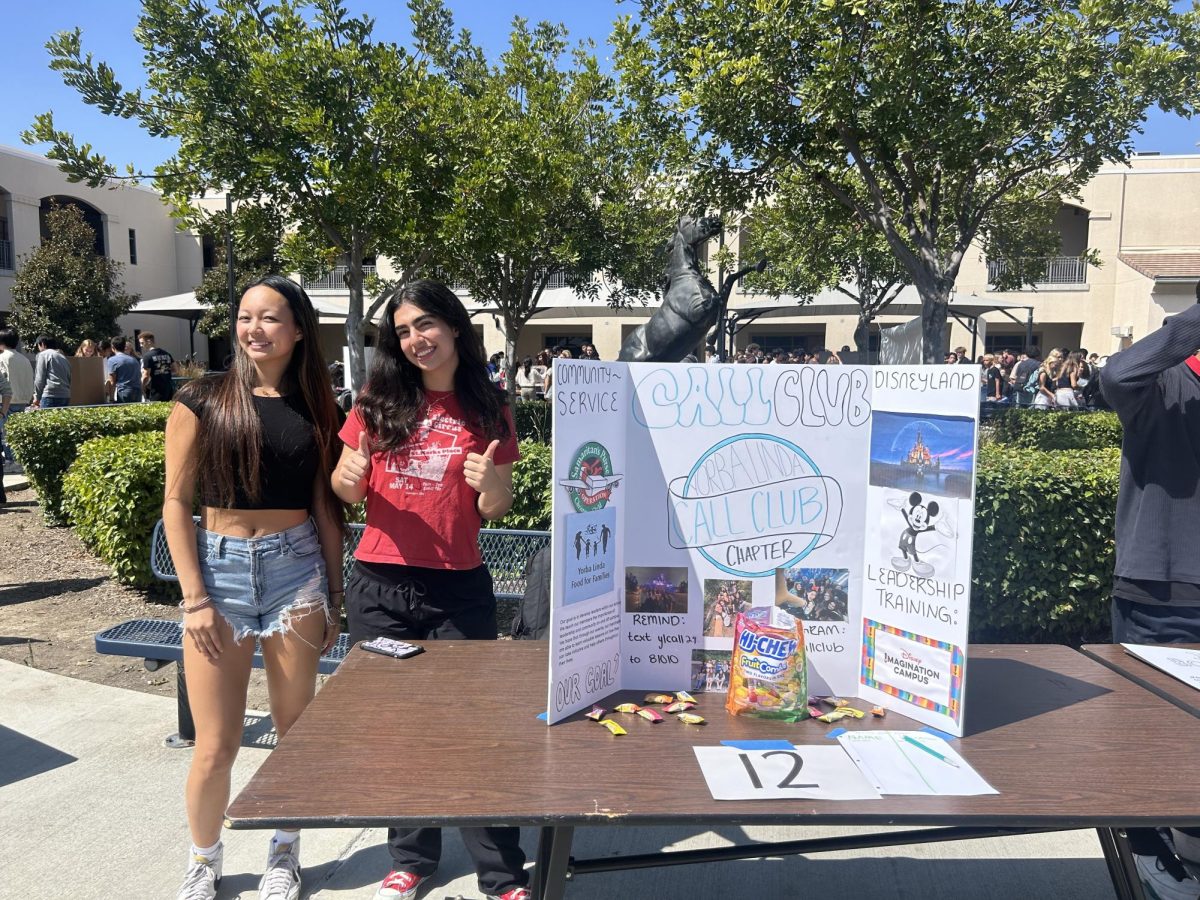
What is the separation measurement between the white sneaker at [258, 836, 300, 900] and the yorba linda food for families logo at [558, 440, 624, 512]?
159 centimetres

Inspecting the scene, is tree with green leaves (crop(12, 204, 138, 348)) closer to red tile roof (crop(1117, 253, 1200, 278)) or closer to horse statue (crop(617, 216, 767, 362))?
horse statue (crop(617, 216, 767, 362))

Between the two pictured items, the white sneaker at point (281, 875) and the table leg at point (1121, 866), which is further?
the white sneaker at point (281, 875)

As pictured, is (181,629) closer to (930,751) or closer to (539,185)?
(930,751)

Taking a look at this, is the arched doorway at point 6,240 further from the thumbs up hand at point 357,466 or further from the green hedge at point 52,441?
the thumbs up hand at point 357,466

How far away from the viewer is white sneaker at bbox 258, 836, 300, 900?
2.53 m

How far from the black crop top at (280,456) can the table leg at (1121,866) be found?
7.33 ft

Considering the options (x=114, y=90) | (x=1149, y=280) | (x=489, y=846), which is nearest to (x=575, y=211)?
(x=114, y=90)

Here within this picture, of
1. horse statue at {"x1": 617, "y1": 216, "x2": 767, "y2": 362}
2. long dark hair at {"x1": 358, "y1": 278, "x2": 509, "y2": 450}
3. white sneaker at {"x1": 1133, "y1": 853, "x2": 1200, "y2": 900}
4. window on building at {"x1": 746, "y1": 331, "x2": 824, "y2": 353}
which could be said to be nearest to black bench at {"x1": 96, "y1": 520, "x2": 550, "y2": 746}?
long dark hair at {"x1": 358, "y1": 278, "x2": 509, "y2": 450}

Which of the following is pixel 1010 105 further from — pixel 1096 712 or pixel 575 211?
pixel 1096 712

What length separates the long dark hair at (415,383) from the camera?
2424mm

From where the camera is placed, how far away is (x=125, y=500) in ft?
18.1

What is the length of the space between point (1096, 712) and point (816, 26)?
8.37 meters

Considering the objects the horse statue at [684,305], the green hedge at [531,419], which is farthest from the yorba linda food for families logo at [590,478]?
the green hedge at [531,419]

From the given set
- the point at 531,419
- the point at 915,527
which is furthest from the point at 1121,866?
the point at 531,419
